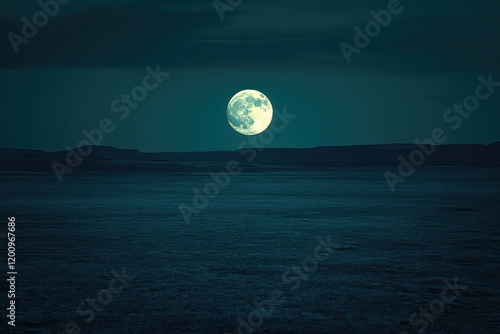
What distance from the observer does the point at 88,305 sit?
5.92 m

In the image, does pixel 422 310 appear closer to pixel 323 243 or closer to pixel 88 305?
pixel 88 305

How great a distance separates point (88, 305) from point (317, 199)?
14.7m

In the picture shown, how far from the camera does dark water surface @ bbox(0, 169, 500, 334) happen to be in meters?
5.46

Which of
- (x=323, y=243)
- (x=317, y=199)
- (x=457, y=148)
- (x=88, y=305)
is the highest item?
(x=457, y=148)

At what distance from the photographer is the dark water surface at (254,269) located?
5465mm

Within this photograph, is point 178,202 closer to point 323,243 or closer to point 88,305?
point 323,243

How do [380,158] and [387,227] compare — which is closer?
[387,227]

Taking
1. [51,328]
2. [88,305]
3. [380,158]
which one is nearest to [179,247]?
[88,305]

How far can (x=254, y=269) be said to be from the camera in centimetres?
780

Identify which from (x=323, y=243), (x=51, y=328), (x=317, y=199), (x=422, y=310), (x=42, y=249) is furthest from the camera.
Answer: (x=317, y=199)

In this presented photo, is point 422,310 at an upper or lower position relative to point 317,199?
lower

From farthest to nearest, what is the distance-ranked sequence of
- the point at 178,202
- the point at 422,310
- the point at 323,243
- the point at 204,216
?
1. the point at 178,202
2. the point at 204,216
3. the point at 323,243
4. the point at 422,310

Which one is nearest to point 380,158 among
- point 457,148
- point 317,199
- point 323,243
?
point 457,148

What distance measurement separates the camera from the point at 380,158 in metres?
148
